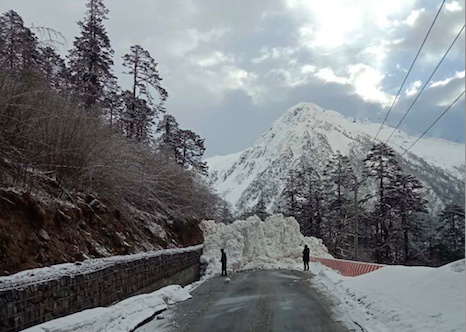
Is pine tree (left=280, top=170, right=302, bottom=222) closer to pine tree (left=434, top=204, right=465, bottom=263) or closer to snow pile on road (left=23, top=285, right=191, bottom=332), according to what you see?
pine tree (left=434, top=204, right=465, bottom=263)

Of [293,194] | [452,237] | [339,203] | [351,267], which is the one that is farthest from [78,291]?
[293,194]

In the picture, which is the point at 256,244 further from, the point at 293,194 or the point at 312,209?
the point at 293,194

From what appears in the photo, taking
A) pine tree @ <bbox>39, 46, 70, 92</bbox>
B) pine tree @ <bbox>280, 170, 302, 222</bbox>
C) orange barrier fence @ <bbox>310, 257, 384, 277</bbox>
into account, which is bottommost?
orange barrier fence @ <bbox>310, 257, 384, 277</bbox>

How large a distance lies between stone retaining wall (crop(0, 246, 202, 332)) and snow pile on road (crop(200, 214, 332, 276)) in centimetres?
1321

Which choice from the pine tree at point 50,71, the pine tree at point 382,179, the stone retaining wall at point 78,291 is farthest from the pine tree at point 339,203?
the stone retaining wall at point 78,291

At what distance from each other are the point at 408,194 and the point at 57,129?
43523 mm

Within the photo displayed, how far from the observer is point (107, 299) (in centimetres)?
1118

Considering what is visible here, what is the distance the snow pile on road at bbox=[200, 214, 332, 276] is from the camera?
107 ft

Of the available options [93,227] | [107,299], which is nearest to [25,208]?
[107,299]

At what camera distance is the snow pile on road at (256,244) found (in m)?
32.7

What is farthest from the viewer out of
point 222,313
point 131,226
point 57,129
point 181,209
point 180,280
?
point 181,209

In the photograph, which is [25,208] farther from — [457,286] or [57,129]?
[457,286]

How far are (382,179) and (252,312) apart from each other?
41902 mm

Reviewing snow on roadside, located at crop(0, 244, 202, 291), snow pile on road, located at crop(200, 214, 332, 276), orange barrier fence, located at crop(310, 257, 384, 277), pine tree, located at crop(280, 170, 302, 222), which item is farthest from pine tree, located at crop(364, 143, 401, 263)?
snow on roadside, located at crop(0, 244, 202, 291)
